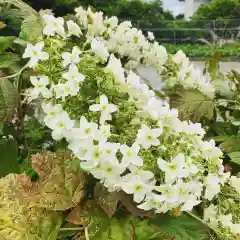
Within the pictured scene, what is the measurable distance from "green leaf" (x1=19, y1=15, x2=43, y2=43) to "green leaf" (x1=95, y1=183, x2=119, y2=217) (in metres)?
0.31

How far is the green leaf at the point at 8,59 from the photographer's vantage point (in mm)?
772

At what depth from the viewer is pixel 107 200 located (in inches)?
22.3

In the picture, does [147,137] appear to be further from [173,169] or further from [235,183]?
[235,183]

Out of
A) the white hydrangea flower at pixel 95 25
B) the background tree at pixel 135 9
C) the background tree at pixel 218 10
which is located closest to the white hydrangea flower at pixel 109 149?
the white hydrangea flower at pixel 95 25

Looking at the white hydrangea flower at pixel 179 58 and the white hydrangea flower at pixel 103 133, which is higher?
the white hydrangea flower at pixel 103 133

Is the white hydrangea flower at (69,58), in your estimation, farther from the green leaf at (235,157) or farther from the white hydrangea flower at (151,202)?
the green leaf at (235,157)

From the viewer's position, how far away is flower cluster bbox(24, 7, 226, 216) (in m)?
0.56

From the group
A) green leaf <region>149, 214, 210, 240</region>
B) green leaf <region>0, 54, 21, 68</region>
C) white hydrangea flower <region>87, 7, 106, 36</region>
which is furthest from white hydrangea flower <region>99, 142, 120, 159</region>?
white hydrangea flower <region>87, 7, 106, 36</region>

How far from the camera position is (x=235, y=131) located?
3.14 ft

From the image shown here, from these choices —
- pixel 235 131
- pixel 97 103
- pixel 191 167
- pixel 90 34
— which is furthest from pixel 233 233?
pixel 90 34

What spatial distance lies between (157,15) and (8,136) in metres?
12.9

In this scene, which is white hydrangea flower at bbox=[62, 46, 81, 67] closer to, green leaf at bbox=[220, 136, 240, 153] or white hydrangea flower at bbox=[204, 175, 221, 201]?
white hydrangea flower at bbox=[204, 175, 221, 201]

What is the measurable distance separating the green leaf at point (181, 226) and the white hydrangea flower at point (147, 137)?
93 mm

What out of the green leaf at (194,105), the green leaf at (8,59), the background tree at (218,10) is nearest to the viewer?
the green leaf at (8,59)
